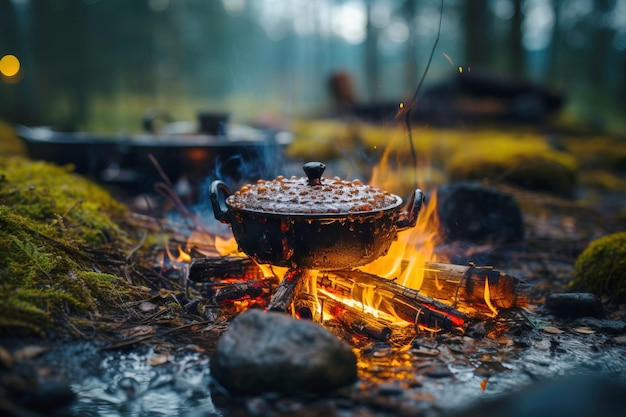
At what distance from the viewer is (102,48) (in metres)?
24.7

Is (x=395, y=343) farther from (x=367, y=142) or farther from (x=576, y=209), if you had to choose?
(x=367, y=142)

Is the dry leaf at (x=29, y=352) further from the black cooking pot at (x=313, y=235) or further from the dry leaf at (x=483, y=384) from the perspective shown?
the dry leaf at (x=483, y=384)

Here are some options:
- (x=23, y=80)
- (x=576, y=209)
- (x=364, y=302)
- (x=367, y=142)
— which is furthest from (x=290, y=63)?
(x=364, y=302)

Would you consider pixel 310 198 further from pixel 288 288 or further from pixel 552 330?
pixel 552 330

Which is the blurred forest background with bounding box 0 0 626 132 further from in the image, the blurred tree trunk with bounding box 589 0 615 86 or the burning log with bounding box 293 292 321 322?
the burning log with bounding box 293 292 321 322

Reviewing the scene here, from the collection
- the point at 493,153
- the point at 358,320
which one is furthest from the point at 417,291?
the point at 493,153

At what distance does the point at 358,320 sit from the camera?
11.6 feet

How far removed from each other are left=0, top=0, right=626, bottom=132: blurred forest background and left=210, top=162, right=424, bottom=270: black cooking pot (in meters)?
5.04

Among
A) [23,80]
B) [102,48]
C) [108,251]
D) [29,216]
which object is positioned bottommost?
[108,251]

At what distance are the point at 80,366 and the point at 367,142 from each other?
10811 millimetres

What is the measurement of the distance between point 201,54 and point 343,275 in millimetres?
35614

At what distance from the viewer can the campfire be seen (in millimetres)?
3357

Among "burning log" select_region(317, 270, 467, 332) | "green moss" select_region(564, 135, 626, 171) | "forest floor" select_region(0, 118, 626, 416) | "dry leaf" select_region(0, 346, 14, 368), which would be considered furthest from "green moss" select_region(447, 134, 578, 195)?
"dry leaf" select_region(0, 346, 14, 368)

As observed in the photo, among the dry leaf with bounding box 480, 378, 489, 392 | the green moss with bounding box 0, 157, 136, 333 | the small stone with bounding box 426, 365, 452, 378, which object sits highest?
the green moss with bounding box 0, 157, 136, 333
